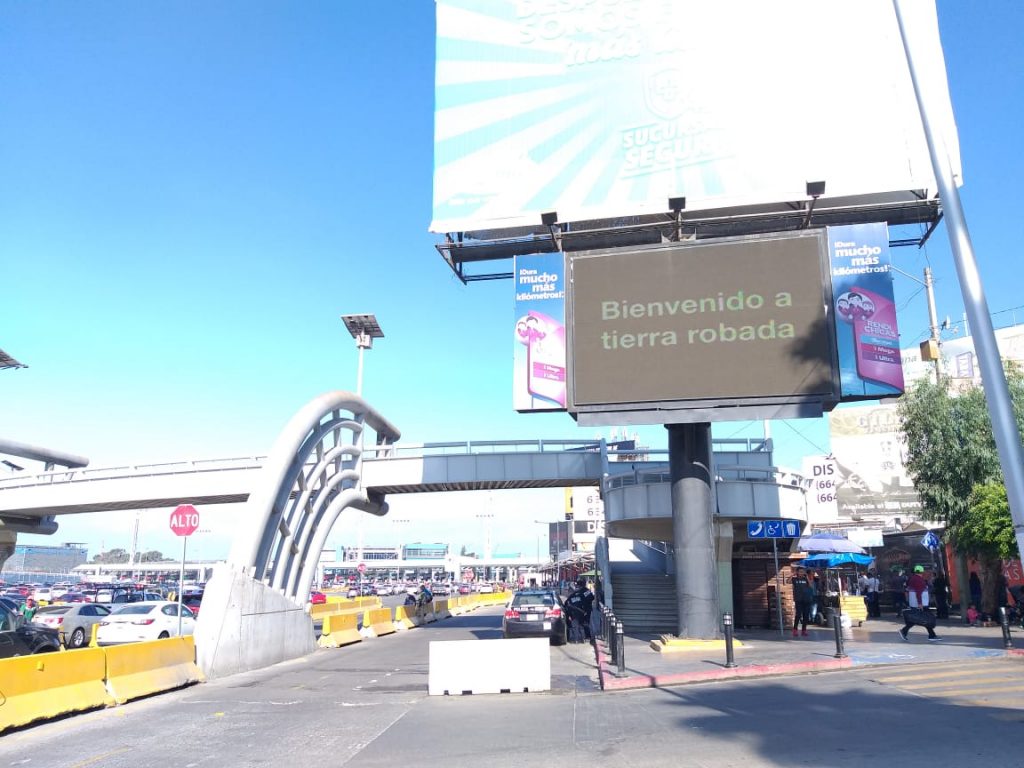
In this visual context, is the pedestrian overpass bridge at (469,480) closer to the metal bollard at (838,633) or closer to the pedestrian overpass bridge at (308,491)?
the pedestrian overpass bridge at (308,491)

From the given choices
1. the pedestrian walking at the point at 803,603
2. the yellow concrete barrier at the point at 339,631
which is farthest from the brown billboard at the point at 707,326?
the yellow concrete barrier at the point at 339,631

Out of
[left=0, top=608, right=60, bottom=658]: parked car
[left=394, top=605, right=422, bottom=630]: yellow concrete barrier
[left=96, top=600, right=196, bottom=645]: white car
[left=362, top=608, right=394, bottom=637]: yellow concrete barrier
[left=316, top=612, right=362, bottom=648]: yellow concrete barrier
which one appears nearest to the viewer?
[left=0, top=608, right=60, bottom=658]: parked car

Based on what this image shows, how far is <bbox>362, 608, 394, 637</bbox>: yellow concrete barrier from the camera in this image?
28609mm

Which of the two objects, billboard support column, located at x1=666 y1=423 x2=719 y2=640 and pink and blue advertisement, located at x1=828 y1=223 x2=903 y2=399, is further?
billboard support column, located at x1=666 y1=423 x2=719 y2=640

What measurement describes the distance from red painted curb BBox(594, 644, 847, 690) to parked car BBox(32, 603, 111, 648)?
18309 mm

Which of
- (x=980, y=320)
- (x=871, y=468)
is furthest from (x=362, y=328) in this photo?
(x=871, y=468)

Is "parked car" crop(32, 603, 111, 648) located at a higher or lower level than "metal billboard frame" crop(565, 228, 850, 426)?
lower

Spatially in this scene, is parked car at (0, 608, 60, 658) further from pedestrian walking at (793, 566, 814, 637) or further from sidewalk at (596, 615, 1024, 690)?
pedestrian walking at (793, 566, 814, 637)

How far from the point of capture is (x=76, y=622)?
24.9 metres

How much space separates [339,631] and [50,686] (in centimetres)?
1404

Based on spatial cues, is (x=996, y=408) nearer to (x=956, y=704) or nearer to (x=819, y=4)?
(x=956, y=704)

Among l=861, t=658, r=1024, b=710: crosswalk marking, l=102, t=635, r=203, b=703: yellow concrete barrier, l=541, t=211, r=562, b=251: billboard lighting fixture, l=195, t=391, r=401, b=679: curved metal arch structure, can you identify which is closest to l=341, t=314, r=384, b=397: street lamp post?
l=195, t=391, r=401, b=679: curved metal arch structure

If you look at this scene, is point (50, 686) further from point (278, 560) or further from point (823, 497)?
point (823, 497)

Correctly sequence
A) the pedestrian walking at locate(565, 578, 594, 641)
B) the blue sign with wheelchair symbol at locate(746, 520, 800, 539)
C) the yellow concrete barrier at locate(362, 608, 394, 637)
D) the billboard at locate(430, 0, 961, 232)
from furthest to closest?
1. the yellow concrete barrier at locate(362, 608, 394, 637)
2. the pedestrian walking at locate(565, 578, 594, 641)
3. the blue sign with wheelchair symbol at locate(746, 520, 800, 539)
4. the billboard at locate(430, 0, 961, 232)
